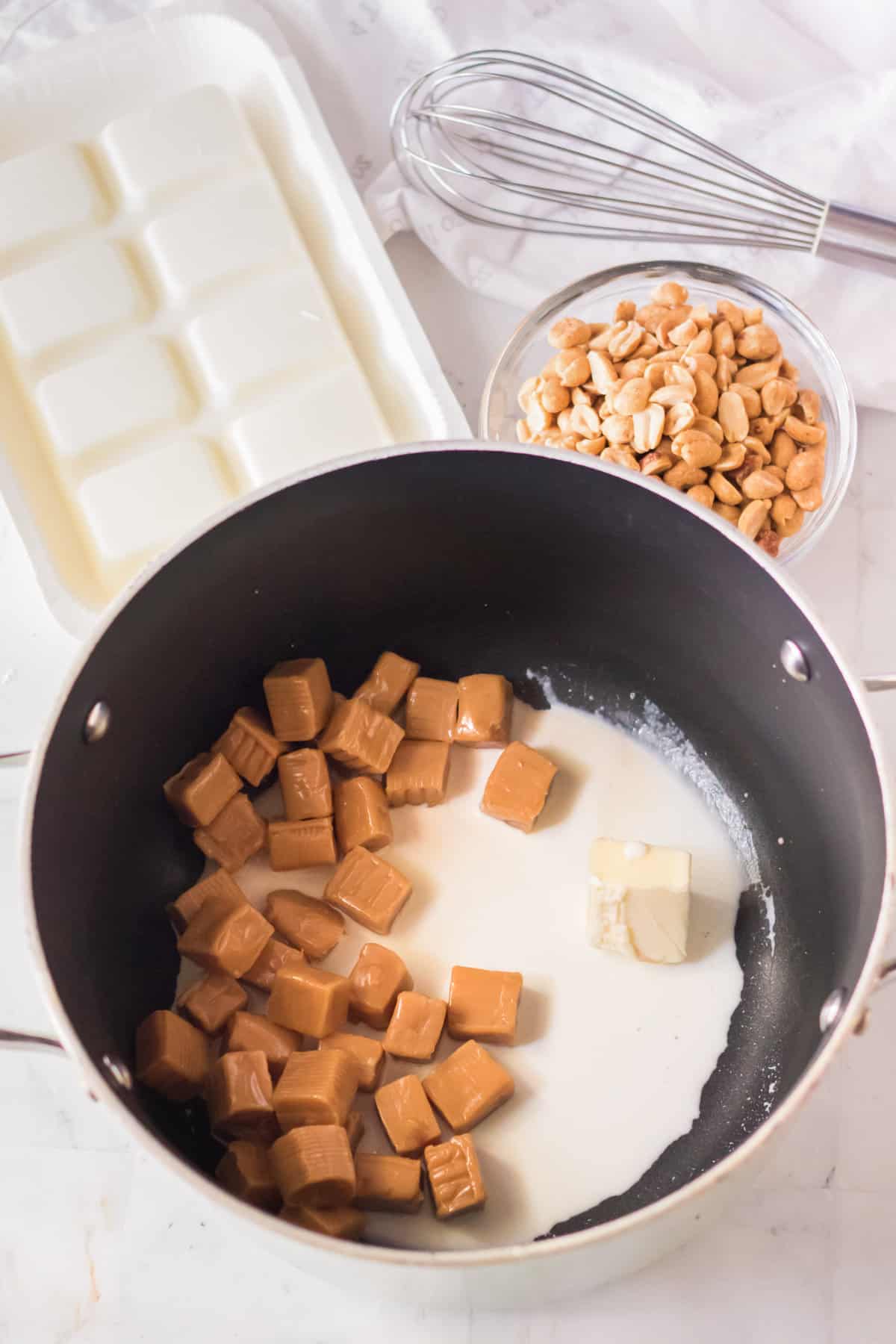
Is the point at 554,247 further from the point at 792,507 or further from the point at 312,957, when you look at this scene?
the point at 312,957

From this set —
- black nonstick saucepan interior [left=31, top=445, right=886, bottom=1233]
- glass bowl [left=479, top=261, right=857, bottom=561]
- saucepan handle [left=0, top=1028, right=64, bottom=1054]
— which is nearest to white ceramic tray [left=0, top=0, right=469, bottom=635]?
glass bowl [left=479, top=261, right=857, bottom=561]

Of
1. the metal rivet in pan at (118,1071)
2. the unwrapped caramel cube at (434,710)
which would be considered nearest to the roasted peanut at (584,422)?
the unwrapped caramel cube at (434,710)

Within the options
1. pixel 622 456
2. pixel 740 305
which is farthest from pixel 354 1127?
pixel 740 305

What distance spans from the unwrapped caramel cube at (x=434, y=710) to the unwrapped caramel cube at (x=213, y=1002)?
22cm

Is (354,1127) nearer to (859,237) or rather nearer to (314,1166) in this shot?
(314,1166)

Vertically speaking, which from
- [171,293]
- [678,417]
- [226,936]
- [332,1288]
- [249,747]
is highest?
[171,293]

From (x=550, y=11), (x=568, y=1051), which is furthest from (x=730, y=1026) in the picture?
(x=550, y=11)

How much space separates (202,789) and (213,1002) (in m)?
0.13

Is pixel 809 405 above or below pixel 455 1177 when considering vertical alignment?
above

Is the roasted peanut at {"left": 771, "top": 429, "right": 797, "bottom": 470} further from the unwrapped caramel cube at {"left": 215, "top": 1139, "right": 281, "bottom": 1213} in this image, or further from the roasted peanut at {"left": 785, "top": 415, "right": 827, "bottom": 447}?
the unwrapped caramel cube at {"left": 215, "top": 1139, "right": 281, "bottom": 1213}

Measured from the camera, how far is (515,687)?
0.90m

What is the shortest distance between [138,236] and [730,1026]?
777mm

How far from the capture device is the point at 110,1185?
789 mm

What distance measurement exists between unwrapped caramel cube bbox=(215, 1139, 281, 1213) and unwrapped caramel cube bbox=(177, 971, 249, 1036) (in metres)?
0.08
